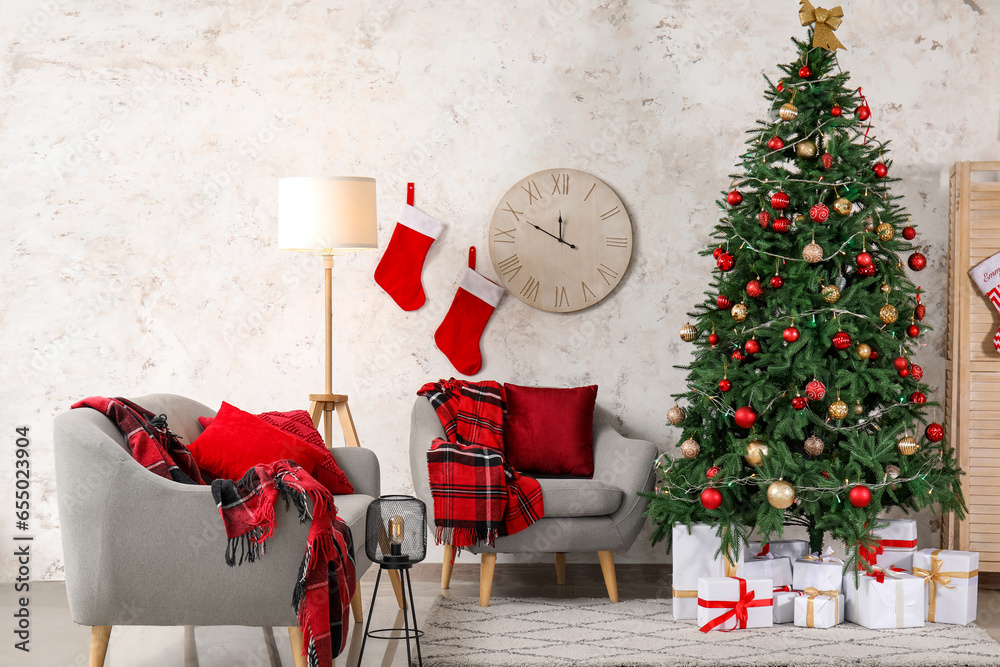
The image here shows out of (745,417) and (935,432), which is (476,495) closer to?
(745,417)

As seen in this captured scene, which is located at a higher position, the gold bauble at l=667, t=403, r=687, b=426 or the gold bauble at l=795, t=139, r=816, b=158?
the gold bauble at l=795, t=139, r=816, b=158

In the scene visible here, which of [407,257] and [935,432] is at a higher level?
[407,257]

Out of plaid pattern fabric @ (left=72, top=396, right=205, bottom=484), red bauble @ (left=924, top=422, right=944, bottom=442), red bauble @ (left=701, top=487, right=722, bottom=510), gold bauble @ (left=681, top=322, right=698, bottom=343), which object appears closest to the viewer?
plaid pattern fabric @ (left=72, top=396, right=205, bottom=484)

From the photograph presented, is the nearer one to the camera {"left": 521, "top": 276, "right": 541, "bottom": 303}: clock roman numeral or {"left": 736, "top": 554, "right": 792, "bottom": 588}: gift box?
{"left": 736, "top": 554, "right": 792, "bottom": 588}: gift box

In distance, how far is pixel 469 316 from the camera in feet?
12.5

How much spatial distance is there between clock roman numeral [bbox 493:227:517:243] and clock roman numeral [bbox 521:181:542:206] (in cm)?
15

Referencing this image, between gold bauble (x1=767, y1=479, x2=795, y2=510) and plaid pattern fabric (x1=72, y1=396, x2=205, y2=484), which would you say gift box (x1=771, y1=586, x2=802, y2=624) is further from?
plaid pattern fabric (x1=72, y1=396, x2=205, y2=484)

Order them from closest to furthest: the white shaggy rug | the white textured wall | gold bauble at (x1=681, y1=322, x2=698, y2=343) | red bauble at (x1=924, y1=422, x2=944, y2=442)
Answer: the white shaggy rug → red bauble at (x1=924, y1=422, x2=944, y2=442) → gold bauble at (x1=681, y1=322, x2=698, y2=343) → the white textured wall

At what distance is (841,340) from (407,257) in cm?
193

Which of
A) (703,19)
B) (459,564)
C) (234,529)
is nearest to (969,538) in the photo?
(459,564)

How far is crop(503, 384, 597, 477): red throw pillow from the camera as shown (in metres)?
3.43

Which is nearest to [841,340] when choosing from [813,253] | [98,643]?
[813,253]

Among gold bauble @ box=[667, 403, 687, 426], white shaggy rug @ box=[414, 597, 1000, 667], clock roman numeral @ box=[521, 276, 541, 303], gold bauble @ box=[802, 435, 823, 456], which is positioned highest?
clock roman numeral @ box=[521, 276, 541, 303]

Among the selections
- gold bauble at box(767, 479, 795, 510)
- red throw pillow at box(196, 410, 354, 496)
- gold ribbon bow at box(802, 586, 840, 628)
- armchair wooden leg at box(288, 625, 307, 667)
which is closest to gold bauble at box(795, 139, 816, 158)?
gold bauble at box(767, 479, 795, 510)
